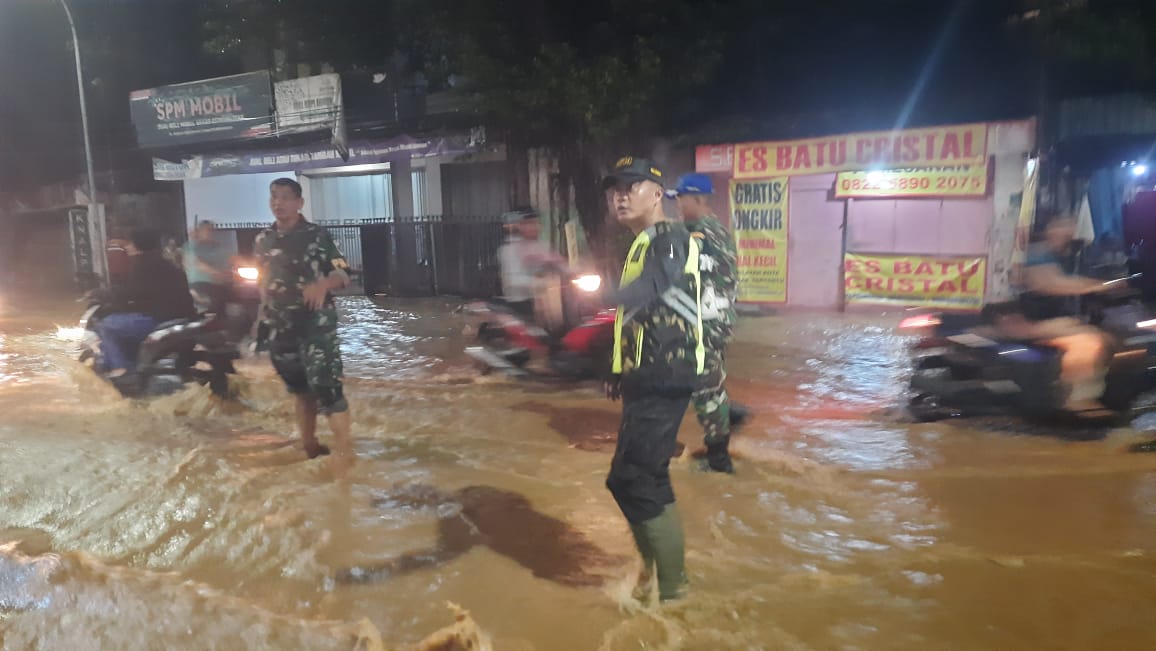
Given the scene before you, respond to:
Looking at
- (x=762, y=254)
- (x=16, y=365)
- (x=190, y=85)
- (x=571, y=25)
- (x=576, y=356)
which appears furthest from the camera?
(x=190, y=85)

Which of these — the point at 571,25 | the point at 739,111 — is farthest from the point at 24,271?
the point at 739,111

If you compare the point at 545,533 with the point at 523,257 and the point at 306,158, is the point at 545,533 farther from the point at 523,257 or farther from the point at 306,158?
the point at 306,158

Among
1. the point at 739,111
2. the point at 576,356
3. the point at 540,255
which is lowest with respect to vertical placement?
the point at 576,356

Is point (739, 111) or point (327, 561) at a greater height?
point (739, 111)

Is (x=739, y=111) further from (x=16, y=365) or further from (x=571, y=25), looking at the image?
(x=16, y=365)

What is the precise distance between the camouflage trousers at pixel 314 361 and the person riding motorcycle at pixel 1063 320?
463cm

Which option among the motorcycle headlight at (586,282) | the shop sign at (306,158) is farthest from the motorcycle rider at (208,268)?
the shop sign at (306,158)

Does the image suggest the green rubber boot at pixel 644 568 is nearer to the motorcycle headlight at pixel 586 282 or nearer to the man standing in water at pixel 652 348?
the man standing in water at pixel 652 348

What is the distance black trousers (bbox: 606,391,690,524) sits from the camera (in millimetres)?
3074

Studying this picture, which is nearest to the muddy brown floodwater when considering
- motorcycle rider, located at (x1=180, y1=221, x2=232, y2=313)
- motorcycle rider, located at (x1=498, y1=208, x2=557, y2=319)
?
motorcycle rider, located at (x1=498, y1=208, x2=557, y2=319)

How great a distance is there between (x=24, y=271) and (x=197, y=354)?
19.0 metres

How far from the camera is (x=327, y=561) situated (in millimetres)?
3920

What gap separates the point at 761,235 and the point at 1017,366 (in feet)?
21.3

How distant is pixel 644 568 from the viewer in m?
3.46
